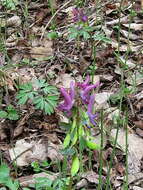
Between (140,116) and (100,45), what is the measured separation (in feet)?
3.54

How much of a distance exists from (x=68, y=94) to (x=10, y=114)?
1.33 meters

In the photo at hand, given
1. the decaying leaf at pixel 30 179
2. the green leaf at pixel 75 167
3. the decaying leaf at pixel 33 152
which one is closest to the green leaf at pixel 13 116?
the decaying leaf at pixel 33 152

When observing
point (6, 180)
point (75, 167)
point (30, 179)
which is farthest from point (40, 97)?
point (75, 167)

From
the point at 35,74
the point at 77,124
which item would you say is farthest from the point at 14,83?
the point at 77,124

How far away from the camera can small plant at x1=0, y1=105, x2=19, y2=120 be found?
2955 mm

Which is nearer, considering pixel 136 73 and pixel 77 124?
pixel 77 124

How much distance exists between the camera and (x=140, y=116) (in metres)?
3.11

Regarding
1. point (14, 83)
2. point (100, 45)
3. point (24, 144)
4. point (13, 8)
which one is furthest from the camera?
point (13, 8)

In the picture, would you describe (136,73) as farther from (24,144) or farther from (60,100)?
(24,144)

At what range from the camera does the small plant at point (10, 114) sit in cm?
296

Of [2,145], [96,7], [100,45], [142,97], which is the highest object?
[96,7]

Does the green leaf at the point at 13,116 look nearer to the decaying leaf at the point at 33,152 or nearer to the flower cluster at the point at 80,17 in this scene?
the decaying leaf at the point at 33,152

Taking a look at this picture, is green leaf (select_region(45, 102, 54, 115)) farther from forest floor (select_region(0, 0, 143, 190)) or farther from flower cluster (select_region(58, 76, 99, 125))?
flower cluster (select_region(58, 76, 99, 125))

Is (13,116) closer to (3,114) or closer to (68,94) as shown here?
(3,114)
